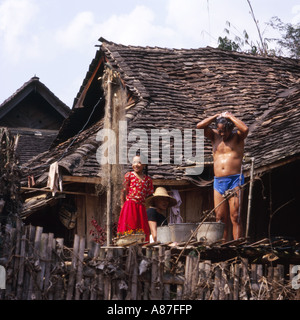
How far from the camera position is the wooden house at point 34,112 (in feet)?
71.5

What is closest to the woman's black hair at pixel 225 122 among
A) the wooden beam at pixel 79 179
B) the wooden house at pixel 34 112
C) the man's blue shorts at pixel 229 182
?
the man's blue shorts at pixel 229 182

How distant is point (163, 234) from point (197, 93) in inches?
231

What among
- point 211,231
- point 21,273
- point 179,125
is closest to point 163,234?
point 211,231

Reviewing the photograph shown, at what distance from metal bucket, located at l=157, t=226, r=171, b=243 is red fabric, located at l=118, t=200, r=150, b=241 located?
2.28 feet

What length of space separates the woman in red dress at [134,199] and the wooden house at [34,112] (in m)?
11.2

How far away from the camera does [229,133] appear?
10.0 meters

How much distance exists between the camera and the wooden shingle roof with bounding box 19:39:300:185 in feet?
39.0

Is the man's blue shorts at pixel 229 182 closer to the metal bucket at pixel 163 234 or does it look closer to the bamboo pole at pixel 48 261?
the metal bucket at pixel 163 234

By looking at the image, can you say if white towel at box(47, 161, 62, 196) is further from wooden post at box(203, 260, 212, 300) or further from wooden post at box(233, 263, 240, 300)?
wooden post at box(233, 263, 240, 300)

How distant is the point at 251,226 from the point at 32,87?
1203 cm

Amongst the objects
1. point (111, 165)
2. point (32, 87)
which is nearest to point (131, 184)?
point (111, 165)

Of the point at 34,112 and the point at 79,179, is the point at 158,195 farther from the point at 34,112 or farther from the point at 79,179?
the point at 34,112

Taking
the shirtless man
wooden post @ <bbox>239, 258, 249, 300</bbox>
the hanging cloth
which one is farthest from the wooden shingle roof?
wooden post @ <bbox>239, 258, 249, 300</bbox>
